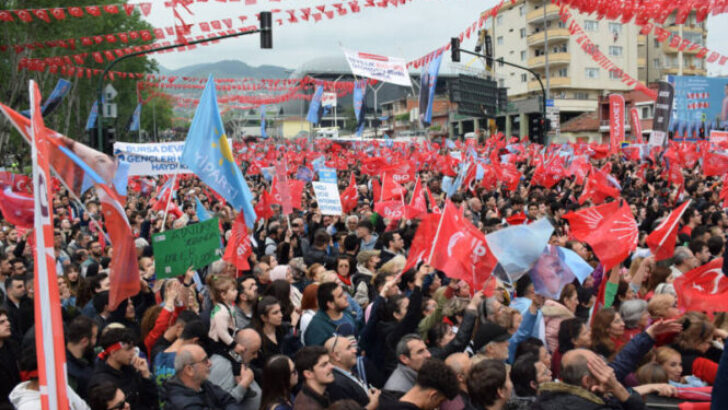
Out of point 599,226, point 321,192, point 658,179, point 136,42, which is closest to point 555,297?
point 599,226

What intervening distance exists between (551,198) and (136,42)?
113 feet

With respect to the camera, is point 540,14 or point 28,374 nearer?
point 28,374

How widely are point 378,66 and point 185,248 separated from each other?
2175 centimetres

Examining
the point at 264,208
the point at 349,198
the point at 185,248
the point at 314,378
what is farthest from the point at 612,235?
the point at 349,198

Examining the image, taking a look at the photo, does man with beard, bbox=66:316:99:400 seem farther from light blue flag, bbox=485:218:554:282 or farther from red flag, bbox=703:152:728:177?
red flag, bbox=703:152:728:177

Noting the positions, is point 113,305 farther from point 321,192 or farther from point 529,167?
point 529,167

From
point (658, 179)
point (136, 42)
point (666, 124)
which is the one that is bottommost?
point (658, 179)

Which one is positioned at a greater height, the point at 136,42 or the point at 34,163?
the point at 136,42

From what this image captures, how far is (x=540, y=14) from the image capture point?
52406mm

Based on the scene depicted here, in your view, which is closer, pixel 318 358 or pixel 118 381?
pixel 318 358

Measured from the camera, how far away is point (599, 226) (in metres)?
6.98

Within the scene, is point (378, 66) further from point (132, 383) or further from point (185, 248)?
point (132, 383)

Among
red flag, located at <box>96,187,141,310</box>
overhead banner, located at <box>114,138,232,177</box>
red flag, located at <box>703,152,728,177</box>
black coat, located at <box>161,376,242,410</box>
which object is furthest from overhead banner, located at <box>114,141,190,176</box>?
red flag, located at <box>703,152,728,177</box>

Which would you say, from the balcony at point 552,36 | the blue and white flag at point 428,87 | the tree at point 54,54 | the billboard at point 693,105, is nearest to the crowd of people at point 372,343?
the tree at point 54,54
